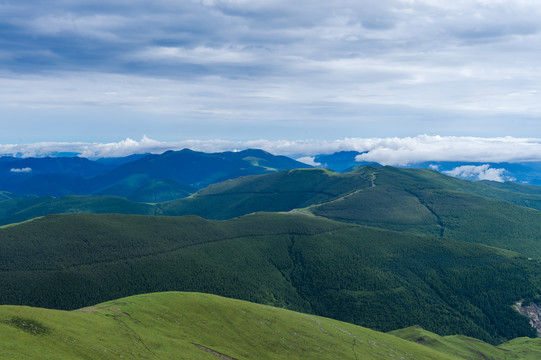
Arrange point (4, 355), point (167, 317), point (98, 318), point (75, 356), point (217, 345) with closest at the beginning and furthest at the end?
point (4, 355) < point (75, 356) < point (98, 318) < point (217, 345) < point (167, 317)

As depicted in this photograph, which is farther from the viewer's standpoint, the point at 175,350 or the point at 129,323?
the point at 129,323

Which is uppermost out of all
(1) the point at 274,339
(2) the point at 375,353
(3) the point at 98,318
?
(3) the point at 98,318

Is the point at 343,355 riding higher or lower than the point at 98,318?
lower

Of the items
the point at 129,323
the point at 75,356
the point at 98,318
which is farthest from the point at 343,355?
the point at 75,356

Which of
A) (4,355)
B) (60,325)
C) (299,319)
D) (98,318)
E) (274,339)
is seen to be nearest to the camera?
(4,355)

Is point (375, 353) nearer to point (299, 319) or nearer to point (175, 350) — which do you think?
point (299, 319)
